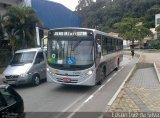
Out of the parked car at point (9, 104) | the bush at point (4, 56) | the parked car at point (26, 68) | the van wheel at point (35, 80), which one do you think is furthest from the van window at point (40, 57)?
the bush at point (4, 56)

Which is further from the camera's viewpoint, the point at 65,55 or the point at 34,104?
the point at 65,55

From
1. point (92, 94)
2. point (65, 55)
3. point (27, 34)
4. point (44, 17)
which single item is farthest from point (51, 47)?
point (44, 17)

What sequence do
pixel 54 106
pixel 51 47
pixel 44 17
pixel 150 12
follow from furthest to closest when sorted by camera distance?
1. pixel 150 12
2. pixel 44 17
3. pixel 51 47
4. pixel 54 106

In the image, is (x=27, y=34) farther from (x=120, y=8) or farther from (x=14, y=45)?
(x=120, y=8)

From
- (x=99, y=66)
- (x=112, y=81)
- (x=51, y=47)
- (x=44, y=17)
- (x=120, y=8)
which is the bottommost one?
(x=112, y=81)

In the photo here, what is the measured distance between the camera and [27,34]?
1088 inches

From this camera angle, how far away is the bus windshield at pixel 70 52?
555 inches

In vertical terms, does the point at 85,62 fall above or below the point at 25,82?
above

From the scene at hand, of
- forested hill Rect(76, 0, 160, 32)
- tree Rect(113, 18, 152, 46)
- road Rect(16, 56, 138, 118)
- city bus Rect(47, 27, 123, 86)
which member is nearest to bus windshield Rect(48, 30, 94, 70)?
city bus Rect(47, 27, 123, 86)

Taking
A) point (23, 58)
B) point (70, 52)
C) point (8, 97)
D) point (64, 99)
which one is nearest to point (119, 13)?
point (23, 58)

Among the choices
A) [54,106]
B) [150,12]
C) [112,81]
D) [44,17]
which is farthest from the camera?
[150,12]

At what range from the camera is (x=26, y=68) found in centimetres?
1593

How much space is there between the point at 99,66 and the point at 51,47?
2.52 meters

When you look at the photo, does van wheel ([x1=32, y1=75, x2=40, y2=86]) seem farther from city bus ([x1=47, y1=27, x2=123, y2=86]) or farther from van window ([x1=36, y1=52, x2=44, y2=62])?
city bus ([x1=47, y1=27, x2=123, y2=86])
